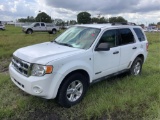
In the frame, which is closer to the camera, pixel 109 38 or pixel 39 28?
pixel 109 38

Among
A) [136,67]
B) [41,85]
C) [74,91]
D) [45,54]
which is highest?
[45,54]

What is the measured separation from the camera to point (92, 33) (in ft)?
15.4

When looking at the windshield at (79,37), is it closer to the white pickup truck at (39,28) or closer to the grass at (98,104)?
the grass at (98,104)

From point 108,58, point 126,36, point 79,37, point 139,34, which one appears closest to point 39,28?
point 139,34

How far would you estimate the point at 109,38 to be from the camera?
488cm

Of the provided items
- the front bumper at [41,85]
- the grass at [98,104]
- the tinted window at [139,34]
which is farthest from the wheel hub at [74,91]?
the tinted window at [139,34]

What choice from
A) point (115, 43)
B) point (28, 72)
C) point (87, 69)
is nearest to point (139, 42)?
point (115, 43)

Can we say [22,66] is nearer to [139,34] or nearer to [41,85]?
[41,85]

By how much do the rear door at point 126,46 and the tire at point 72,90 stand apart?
5.28 feet

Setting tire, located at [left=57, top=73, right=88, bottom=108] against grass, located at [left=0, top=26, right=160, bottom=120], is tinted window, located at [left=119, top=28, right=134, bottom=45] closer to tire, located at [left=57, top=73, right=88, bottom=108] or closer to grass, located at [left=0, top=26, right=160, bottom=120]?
grass, located at [left=0, top=26, right=160, bottom=120]

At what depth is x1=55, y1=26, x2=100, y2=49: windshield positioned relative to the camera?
4.47m

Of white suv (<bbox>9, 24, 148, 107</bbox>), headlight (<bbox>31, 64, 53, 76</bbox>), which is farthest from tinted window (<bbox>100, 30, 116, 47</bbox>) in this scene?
headlight (<bbox>31, 64, 53, 76</bbox>)

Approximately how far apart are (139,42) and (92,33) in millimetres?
2021

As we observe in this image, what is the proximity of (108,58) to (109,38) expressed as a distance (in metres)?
0.56
